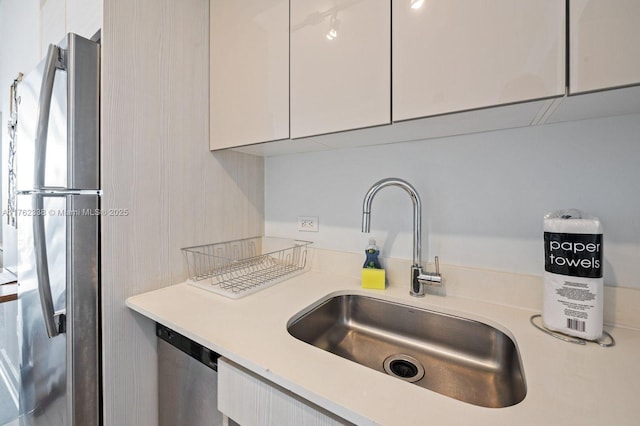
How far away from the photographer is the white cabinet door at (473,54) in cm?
57

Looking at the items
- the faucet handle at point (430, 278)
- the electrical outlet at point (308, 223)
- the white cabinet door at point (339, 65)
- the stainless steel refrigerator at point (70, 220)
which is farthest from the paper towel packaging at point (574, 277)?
the stainless steel refrigerator at point (70, 220)

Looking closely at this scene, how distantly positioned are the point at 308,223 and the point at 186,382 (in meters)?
0.80

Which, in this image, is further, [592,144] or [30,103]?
[30,103]

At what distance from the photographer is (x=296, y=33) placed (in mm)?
913

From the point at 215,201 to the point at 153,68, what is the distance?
576 millimetres

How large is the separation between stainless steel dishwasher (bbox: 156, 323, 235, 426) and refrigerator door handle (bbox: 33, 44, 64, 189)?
0.72 m

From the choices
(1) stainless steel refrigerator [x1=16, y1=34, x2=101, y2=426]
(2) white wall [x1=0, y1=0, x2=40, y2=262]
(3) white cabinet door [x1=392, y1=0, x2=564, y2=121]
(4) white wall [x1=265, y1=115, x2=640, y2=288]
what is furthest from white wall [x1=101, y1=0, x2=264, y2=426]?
(2) white wall [x1=0, y1=0, x2=40, y2=262]

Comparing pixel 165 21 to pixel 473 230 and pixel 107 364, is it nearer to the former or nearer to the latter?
pixel 107 364

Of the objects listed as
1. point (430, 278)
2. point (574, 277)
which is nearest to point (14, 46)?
point (430, 278)

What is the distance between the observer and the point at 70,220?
33.2 inches

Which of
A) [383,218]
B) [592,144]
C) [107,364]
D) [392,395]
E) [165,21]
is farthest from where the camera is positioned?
[383,218]

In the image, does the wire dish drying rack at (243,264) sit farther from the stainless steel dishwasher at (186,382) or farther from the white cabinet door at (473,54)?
the white cabinet door at (473,54)

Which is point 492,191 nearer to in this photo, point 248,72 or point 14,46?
point 248,72

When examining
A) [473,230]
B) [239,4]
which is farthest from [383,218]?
[239,4]
